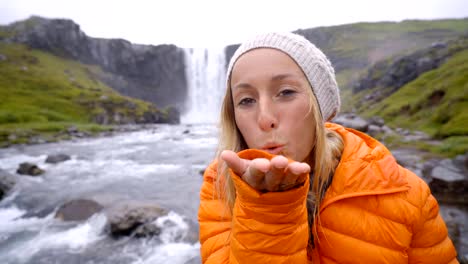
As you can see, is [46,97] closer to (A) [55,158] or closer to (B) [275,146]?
(A) [55,158]

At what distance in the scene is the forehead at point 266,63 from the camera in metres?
1.98

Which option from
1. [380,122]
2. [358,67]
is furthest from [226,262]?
[358,67]

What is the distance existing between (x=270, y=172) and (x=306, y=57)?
1.27 m

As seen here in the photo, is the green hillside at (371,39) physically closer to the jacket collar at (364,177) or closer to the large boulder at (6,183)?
the large boulder at (6,183)

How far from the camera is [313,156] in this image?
83.8 inches

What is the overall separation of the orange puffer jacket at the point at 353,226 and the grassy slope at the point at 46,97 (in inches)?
1376

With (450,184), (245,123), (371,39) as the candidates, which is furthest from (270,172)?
(371,39)

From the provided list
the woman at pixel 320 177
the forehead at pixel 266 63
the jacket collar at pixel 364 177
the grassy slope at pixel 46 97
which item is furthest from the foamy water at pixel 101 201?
the grassy slope at pixel 46 97

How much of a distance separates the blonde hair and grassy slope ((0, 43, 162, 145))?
34.3m

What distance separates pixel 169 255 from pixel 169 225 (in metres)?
1.36

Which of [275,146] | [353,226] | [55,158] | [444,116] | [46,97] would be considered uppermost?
[275,146]

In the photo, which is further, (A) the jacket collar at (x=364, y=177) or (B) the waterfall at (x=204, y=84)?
(B) the waterfall at (x=204, y=84)

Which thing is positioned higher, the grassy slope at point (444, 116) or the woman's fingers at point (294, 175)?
the woman's fingers at point (294, 175)

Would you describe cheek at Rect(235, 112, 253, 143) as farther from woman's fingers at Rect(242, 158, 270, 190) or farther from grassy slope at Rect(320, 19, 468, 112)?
grassy slope at Rect(320, 19, 468, 112)
